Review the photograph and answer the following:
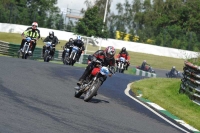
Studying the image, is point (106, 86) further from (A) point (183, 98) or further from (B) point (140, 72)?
(B) point (140, 72)

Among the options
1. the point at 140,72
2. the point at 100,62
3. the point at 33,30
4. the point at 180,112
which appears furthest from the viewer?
the point at 140,72

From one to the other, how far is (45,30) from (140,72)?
778 inches

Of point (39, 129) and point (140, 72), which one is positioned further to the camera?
point (140, 72)

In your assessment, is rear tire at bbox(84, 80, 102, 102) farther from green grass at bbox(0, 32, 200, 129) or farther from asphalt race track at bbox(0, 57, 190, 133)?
green grass at bbox(0, 32, 200, 129)

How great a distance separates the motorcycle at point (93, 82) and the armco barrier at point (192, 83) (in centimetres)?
375

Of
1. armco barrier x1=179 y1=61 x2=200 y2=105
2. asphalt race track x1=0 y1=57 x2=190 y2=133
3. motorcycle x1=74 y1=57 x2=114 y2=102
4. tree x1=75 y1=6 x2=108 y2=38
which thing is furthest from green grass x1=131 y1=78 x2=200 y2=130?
tree x1=75 y1=6 x2=108 y2=38

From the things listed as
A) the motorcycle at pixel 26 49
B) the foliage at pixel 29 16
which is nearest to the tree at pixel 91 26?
the foliage at pixel 29 16

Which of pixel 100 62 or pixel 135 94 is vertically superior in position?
pixel 100 62

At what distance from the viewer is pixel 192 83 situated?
16.9 m

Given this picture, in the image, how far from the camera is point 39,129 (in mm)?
8406

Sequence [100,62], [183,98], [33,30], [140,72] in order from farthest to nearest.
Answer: [140,72], [33,30], [183,98], [100,62]

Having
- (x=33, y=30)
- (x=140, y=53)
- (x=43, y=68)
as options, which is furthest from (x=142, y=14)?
(x=43, y=68)

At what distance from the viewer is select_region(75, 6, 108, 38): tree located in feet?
178

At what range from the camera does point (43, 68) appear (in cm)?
2009
